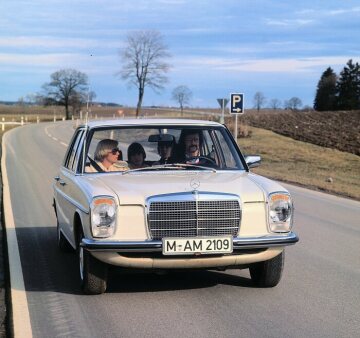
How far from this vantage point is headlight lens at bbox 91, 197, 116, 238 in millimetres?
5223

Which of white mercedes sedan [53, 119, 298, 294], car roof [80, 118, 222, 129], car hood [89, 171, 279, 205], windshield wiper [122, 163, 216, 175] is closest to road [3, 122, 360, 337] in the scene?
white mercedes sedan [53, 119, 298, 294]

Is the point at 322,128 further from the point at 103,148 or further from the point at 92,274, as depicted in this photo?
the point at 92,274

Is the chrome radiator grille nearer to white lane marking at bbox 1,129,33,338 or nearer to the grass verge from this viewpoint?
white lane marking at bbox 1,129,33,338

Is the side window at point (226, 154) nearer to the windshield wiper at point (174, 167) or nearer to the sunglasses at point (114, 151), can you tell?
the windshield wiper at point (174, 167)

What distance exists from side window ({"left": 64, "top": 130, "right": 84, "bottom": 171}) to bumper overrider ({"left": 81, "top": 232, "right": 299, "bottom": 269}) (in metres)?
1.70

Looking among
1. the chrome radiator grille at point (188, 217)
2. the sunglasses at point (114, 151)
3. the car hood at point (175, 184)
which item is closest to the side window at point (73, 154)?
the sunglasses at point (114, 151)

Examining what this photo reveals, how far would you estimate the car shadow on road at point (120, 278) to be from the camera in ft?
19.4

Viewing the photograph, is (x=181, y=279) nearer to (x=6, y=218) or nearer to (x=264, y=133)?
(x=6, y=218)

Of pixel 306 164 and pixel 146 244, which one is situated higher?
pixel 146 244

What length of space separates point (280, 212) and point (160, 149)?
185 centimetres

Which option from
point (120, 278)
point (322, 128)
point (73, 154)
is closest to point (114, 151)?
point (73, 154)

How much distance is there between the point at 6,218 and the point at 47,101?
321 ft

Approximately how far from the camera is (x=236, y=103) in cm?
2391

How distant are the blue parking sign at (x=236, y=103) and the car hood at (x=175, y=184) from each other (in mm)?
17920
